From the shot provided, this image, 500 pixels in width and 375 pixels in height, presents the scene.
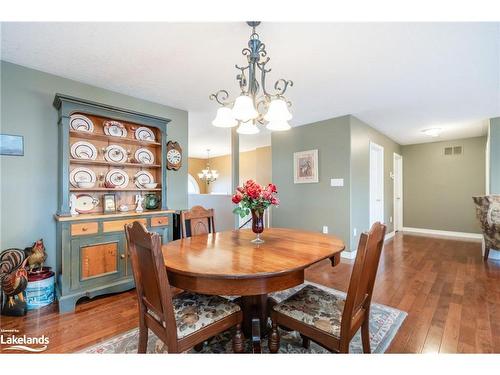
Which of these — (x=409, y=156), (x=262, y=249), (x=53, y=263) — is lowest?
(x=53, y=263)

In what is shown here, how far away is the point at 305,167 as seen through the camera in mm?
4168

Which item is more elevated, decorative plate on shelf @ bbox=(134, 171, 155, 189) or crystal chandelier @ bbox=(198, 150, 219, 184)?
crystal chandelier @ bbox=(198, 150, 219, 184)

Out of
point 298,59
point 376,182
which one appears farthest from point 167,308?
point 376,182

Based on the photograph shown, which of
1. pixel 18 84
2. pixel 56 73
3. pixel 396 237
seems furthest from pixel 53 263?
pixel 396 237

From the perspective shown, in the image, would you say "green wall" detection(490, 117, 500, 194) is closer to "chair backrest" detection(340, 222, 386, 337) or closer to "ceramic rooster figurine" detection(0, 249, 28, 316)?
"chair backrest" detection(340, 222, 386, 337)

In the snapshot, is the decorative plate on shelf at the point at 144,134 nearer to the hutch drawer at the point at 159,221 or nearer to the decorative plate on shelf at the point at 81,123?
the decorative plate on shelf at the point at 81,123

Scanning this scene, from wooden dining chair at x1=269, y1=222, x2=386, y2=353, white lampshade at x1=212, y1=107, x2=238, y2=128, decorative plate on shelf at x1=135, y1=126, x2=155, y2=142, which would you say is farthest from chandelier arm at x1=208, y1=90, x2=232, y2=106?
wooden dining chair at x1=269, y1=222, x2=386, y2=353

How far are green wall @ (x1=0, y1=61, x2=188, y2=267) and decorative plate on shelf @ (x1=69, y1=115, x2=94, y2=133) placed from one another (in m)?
0.15

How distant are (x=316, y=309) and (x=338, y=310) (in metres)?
0.12

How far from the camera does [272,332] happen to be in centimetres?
140

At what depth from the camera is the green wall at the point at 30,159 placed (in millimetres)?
2143

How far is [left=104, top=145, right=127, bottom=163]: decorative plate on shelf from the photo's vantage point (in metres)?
2.71
